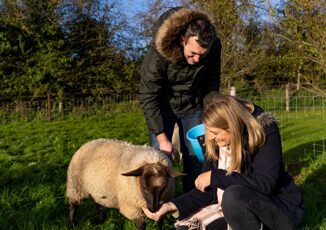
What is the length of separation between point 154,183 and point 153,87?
0.84m

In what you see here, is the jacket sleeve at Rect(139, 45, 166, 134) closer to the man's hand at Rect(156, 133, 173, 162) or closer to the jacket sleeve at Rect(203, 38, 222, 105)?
the man's hand at Rect(156, 133, 173, 162)

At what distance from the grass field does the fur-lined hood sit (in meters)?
1.48

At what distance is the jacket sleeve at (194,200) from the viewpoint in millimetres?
2977

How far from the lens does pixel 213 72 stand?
3.91 m

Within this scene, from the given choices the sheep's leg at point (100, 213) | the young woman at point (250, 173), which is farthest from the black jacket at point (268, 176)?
the sheep's leg at point (100, 213)

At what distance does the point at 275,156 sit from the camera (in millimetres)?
2641

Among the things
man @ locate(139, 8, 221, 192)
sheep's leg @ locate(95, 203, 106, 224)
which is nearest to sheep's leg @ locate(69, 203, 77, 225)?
sheep's leg @ locate(95, 203, 106, 224)

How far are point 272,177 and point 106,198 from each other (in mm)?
1747

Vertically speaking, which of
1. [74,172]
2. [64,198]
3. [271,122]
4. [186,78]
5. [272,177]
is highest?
[186,78]

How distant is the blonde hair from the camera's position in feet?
8.48

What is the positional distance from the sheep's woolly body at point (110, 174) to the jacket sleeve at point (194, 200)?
53cm

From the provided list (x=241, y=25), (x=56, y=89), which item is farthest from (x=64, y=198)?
(x=56, y=89)

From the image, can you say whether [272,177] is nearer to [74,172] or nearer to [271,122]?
[271,122]

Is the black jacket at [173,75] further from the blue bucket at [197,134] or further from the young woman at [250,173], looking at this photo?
the young woman at [250,173]
